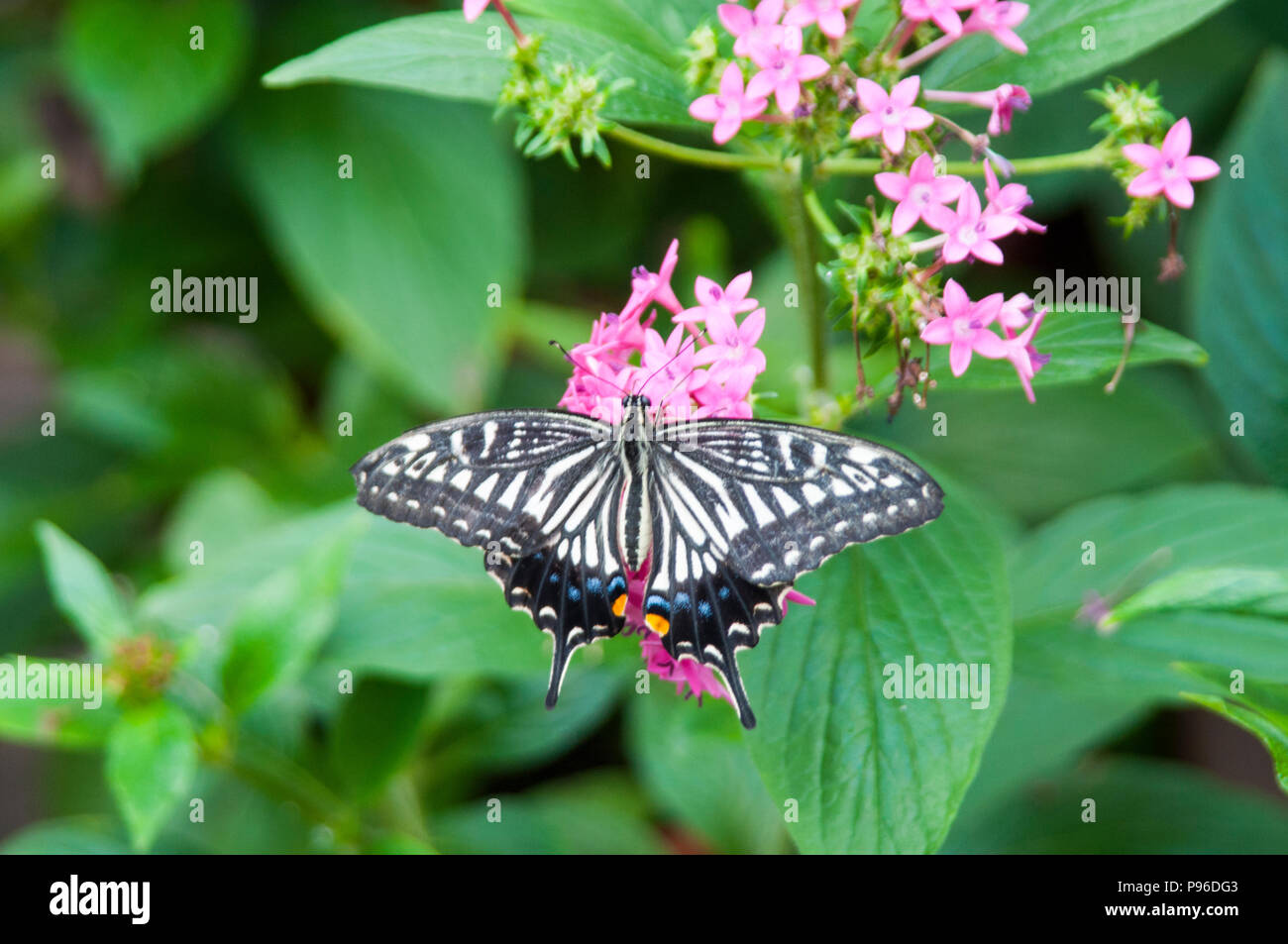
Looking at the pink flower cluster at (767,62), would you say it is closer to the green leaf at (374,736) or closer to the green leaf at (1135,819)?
the green leaf at (374,736)

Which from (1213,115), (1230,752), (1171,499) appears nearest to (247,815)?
(1171,499)

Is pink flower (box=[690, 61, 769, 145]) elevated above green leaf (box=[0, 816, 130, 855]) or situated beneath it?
elevated above

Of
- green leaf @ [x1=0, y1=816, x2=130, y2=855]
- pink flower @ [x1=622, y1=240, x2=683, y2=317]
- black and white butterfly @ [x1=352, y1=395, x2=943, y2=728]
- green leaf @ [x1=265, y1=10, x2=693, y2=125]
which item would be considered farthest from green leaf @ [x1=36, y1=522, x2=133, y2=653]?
pink flower @ [x1=622, y1=240, x2=683, y2=317]

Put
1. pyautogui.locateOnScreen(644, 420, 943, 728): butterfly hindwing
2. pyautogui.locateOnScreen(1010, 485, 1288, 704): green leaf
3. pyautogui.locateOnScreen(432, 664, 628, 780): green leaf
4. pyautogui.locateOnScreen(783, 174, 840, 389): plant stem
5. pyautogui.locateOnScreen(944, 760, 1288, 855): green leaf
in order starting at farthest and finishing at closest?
pyautogui.locateOnScreen(432, 664, 628, 780): green leaf → pyautogui.locateOnScreen(944, 760, 1288, 855): green leaf → pyautogui.locateOnScreen(1010, 485, 1288, 704): green leaf → pyautogui.locateOnScreen(783, 174, 840, 389): plant stem → pyautogui.locateOnScreen(644, 420, 943, 728): butterfly hindwing

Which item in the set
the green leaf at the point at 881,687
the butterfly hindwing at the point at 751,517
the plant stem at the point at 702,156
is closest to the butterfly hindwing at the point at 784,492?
the butterfly hindwing at the point at 751,517

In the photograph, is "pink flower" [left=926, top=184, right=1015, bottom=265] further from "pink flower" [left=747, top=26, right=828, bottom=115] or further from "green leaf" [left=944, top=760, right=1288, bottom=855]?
"green leaf" [left=944, top=760, right=1288, bottom=855]

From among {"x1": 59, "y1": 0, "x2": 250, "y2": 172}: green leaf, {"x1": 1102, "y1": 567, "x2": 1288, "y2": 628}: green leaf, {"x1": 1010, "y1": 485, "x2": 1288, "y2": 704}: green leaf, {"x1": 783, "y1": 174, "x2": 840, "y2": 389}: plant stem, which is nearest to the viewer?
{"x1": 1102, "y1": 567, "x2": 1288, "y2": 628}: green leaf
